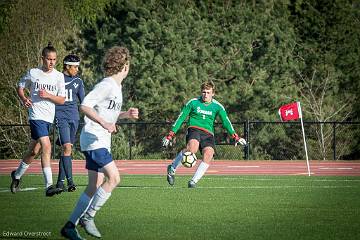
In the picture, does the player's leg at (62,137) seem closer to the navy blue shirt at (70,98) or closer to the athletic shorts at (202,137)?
the navy blue shirt at (70,98)

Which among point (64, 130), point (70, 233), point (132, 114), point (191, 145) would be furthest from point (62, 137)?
point (70, 233)

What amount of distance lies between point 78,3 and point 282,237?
110ft

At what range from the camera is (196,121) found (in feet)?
64.3

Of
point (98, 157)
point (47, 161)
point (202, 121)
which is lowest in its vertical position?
point (47, 161)

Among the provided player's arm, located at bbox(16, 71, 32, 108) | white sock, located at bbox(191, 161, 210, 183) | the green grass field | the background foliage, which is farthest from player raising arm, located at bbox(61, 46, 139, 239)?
the background foliage

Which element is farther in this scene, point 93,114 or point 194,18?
point 194,18

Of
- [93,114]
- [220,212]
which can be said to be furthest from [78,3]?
[93,114]

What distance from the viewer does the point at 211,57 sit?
146 feet

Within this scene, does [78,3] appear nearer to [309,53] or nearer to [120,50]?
[309,53]

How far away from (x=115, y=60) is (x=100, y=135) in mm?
829

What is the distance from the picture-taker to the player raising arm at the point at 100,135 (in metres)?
10.7

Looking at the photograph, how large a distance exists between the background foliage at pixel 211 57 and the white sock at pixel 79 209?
29151mm

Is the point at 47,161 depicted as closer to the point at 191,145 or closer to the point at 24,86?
the point at 24,86

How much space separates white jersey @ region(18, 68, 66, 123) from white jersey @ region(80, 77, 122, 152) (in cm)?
503
